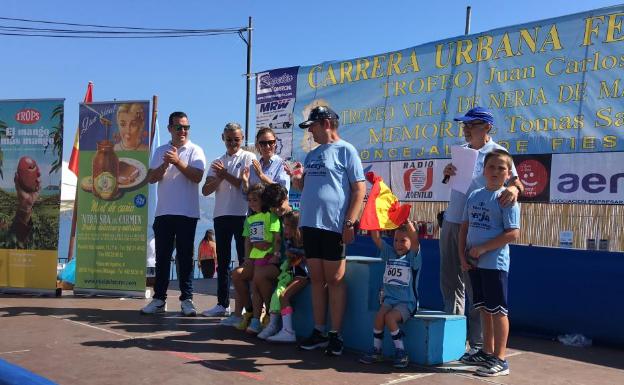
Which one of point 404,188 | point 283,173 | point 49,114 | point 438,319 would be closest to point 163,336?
point 283,173

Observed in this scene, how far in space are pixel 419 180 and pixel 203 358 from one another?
3.42 metres

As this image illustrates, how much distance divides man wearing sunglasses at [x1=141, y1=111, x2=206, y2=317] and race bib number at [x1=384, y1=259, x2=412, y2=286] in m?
2.42

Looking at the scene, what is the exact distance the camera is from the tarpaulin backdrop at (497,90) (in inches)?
213

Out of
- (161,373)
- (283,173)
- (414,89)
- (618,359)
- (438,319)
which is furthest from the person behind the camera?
(414,89)

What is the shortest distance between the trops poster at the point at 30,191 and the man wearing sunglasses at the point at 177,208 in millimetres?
1969

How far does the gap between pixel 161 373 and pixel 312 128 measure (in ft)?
6.57

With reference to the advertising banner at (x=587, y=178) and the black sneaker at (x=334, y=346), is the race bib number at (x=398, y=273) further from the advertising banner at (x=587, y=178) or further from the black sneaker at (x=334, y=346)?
the advertising banner at (x=587, y=178)

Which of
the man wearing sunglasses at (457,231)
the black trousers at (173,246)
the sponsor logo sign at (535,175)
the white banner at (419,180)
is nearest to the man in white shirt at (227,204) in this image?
the black trousers at (173,246)

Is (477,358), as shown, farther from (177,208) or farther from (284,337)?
(177,208)

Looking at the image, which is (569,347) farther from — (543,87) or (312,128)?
(312,128)

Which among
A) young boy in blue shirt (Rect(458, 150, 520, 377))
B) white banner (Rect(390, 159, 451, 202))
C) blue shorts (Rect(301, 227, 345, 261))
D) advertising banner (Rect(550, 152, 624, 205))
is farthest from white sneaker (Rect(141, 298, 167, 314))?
advertising banner (Rect(550, 152, 624, 205))

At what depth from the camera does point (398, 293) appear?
4.25m

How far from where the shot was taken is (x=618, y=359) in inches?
188

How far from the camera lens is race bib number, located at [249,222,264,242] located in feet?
16.8
